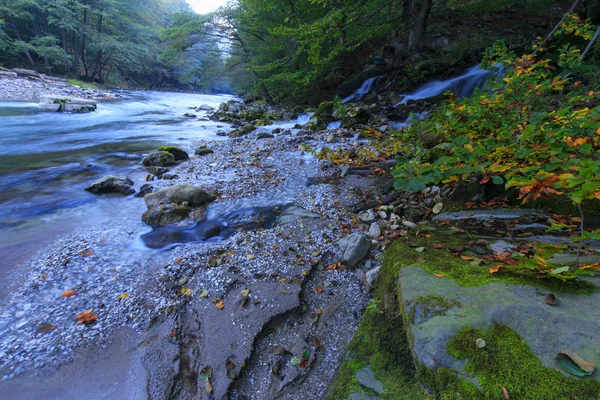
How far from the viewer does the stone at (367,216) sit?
392 centimetres

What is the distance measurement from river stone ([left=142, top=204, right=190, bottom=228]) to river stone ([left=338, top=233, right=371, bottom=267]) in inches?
111

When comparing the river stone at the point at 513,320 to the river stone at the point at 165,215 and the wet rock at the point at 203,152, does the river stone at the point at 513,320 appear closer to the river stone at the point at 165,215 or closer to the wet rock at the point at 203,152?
the river stone at the point at 165,215

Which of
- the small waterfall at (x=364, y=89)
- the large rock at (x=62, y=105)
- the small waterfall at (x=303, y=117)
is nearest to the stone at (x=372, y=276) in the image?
the small waterfall at (x=303, y=117)

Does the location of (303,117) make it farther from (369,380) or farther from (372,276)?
(369,380)

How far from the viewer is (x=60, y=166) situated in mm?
7441

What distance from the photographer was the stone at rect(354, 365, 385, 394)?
1.46 meters

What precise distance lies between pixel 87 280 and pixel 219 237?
1.62 metres

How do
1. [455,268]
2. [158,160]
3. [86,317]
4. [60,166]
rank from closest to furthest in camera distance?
1. [455,268]
2. [86,317]
3. [60,166]
4. [158,160]

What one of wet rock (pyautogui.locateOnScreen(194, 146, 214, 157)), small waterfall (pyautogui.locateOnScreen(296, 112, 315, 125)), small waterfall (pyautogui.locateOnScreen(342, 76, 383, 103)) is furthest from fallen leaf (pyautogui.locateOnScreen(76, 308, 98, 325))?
small waterfall (pyautogui.locateOnScreen(342, 76, 383, 103))

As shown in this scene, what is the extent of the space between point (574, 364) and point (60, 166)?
394 inches

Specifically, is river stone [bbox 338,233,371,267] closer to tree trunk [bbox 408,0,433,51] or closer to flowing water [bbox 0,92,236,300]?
flowing water [bbox 0,92,236,300]

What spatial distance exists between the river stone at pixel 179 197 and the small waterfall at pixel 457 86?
27.3ft

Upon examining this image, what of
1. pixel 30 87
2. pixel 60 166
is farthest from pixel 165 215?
pixel 30 87

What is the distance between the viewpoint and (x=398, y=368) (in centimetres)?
149
